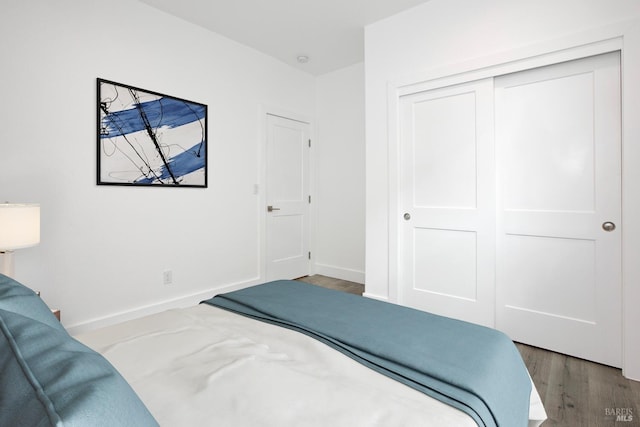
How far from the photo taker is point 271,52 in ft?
12.6

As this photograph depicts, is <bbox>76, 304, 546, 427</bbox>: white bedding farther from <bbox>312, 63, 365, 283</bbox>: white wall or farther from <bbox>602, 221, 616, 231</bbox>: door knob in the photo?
<bbox>312, 63, 365, 283</bbox>: white wall

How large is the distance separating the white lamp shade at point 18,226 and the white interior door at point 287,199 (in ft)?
7.54

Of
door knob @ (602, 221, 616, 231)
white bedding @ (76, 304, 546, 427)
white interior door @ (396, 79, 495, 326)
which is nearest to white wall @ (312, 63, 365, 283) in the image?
white interior door @ (396, 79, 495, 326)

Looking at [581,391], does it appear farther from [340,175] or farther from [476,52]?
[340,175]

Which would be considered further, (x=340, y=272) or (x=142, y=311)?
(x=340, y=272)

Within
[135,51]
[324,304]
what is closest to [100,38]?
[135,51]

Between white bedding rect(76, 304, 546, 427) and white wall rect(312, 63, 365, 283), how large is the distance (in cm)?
302

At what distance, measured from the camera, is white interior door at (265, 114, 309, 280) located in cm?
401

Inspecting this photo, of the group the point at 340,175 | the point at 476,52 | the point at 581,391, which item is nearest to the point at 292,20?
the point at 476,52

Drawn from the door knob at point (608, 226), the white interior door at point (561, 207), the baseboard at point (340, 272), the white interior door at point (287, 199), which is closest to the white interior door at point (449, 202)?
the white interior door at point (561, 207)

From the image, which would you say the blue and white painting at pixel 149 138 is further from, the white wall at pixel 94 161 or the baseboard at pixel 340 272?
the baseboard at pixel 340 272

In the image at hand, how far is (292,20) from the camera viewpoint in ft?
10.3

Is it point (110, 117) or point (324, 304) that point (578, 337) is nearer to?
point (324, 304)

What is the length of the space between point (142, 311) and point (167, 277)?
0.34 m
